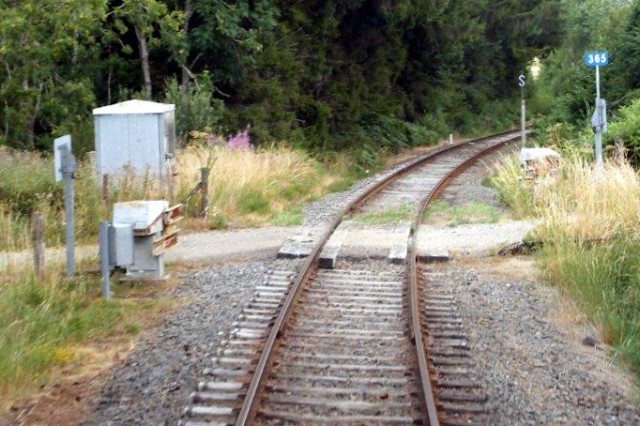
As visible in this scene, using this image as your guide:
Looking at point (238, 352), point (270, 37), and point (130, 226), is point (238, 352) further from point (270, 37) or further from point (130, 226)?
point (270, 37)

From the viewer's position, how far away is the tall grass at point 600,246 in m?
8.80

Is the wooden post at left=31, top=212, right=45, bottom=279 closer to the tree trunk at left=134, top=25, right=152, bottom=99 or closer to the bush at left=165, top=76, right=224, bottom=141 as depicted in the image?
the bush at left=165, top=76, right=224, bottom=141

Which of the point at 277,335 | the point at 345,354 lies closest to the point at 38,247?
the point at 277,335

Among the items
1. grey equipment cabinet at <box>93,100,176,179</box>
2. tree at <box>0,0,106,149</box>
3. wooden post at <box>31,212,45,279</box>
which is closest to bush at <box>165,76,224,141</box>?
tree at <box>0,0,106,149</box>

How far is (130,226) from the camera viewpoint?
10211mm

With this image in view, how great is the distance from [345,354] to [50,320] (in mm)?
2634

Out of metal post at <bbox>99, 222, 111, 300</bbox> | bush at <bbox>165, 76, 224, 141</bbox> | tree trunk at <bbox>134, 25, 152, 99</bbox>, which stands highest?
tree trunk at <bbox>134, 25, 152, 99</bbox>

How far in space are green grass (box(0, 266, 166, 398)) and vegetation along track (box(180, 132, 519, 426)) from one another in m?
1.20

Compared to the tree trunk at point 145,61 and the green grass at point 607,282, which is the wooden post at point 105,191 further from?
the tree trunk at point 145,61

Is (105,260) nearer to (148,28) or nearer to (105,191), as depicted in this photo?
(105,191)

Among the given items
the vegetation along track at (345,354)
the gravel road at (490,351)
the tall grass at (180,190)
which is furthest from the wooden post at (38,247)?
the vegetation along track at (345,354)

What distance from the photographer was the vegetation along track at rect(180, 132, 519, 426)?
21.5 feet

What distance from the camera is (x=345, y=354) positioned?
7.89 m

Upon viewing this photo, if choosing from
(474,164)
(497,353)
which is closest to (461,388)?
(497,353)
